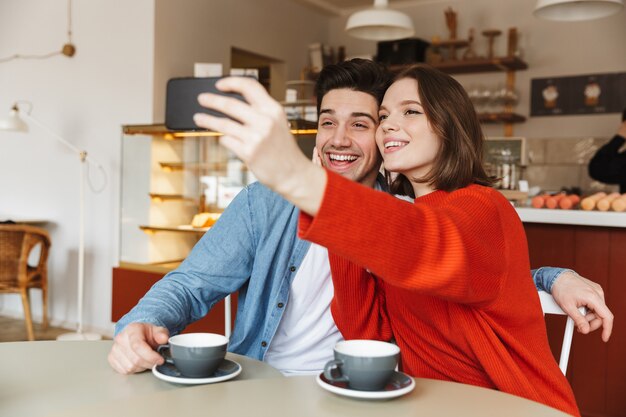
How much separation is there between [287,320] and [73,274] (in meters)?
3.94

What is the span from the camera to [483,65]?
225 inches

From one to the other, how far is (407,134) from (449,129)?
0.08 m

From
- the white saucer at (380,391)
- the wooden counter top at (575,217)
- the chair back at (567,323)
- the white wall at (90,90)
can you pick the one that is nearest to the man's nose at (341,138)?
the chair back at (567,323)

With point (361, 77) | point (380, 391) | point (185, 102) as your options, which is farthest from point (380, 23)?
point (380, 391)

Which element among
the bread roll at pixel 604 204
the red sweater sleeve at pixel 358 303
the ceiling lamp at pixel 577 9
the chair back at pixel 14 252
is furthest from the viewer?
the chair back at pixel 14 252

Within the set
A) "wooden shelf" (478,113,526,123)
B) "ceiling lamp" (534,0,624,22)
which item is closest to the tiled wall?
"wooden shelf" (478,113,526,123)

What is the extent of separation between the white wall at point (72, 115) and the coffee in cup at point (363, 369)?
3.85 metres

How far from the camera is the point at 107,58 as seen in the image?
15.7 feet

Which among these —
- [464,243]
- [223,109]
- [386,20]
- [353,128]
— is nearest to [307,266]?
[353,128]

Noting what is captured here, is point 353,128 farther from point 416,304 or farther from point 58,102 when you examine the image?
point 58,102

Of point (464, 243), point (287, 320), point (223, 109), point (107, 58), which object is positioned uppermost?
point (107, 58)

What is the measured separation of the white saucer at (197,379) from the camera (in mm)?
957

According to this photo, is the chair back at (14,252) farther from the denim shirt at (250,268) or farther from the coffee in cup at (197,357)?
the coffee in cup at (197,357)

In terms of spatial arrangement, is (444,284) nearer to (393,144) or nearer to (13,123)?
(393,144)
